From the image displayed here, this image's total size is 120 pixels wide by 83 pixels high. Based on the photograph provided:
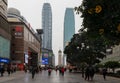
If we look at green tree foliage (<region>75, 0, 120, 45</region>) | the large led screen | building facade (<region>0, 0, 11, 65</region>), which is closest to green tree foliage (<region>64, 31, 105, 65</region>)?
the large led screen

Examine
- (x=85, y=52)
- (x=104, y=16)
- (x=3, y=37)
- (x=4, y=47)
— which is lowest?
(x=104, y=16)

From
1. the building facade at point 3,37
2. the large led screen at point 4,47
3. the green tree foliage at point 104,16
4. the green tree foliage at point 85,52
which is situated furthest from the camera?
the building facade at point 3,37

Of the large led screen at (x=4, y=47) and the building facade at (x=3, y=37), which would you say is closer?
the large led screen at (x=4, y=47)

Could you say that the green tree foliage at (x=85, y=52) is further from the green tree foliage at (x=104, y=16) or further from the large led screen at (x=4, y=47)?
the green tree foliage at (x=104, y=16)

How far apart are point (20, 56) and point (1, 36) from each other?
3966 centimetres

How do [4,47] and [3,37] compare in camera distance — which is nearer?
[3,37]

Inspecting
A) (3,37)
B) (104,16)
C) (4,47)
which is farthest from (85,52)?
(104,16)

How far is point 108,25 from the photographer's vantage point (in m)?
20.8

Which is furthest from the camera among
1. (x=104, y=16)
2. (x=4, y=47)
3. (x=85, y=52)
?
(x=4, y=47)

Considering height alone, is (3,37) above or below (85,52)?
above

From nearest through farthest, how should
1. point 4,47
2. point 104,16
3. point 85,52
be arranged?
point 104,16 < point 85,52 < point 4,47

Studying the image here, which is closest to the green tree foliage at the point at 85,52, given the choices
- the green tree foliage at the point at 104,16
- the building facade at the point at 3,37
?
the building facade at the point at 3,37

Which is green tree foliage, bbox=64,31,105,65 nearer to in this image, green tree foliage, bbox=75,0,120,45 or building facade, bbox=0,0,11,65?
building facade, bbox=0,0,11,65

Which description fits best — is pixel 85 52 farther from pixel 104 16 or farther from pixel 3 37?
pixel 104 16
